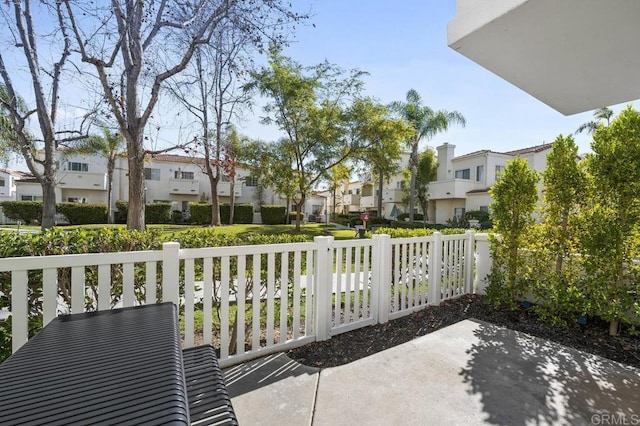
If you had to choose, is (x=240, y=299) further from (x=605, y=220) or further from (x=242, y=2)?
(x=242, y=2)

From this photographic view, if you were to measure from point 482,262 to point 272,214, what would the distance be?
24396 millimetres

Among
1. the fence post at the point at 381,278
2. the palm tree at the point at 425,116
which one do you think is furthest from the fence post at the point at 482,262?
the palm tree at the point at 425,116

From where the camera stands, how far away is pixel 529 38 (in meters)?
2.46

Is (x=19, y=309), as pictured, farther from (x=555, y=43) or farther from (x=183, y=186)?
(x=183, y=186)

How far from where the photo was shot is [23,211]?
23.8 m

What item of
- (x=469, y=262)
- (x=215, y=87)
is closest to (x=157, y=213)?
(x=215, y=87)

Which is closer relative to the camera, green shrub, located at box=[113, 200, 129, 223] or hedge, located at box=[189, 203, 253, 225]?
green shrub, located at box=[113, 200, 129, 223]

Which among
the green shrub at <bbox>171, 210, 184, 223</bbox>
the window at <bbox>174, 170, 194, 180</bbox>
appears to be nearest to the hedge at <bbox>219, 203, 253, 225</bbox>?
the green shrub at <bbox>171, 210, 184, 223</bbox>

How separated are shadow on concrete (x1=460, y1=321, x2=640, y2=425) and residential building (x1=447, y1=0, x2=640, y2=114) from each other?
9.08 feet

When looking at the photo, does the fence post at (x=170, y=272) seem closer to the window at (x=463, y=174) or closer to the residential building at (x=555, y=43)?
the residential building at (x=555, y=43)

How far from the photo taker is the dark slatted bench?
93 cm

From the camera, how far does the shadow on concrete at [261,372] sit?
255cm

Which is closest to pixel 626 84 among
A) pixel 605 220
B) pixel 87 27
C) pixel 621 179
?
pixel 621 179

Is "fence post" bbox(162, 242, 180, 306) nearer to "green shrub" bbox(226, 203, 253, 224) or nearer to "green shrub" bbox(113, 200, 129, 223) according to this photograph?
"green shrub" bbox(226, 203, 253, 224)
